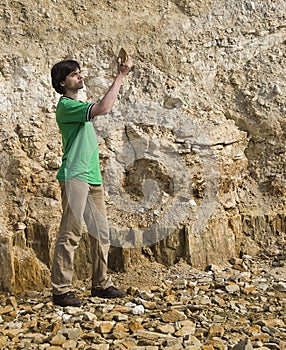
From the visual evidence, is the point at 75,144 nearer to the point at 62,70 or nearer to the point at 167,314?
the point at 62,70

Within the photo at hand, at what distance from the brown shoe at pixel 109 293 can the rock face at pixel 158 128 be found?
686mm

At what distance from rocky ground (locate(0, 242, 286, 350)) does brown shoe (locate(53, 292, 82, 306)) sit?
50mm

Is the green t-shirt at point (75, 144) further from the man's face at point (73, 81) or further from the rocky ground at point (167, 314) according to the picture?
the rocky ground at point (167, 314)

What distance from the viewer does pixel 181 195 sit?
6.24 meters

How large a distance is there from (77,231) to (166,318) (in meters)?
0.99

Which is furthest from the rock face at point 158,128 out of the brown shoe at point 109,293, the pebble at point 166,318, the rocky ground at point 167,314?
the brown shoe at point 109,293

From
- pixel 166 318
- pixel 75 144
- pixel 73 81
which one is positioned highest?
pixel 73 81

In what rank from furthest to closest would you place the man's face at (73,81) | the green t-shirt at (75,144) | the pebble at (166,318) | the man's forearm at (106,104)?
the man's face at (73,81) → the green t-shirt at (75,144) → the man's forearm at (106,104) → the pebble at (166,318)

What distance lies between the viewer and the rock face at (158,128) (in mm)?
5992

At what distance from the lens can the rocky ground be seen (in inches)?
168

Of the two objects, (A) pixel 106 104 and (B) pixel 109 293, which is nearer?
(A) pixel 106 104

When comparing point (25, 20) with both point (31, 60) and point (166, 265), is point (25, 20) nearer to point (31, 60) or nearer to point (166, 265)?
point (31, 60)

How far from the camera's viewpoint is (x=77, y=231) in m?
4.93

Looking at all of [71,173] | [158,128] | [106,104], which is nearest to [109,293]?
[71,173]
